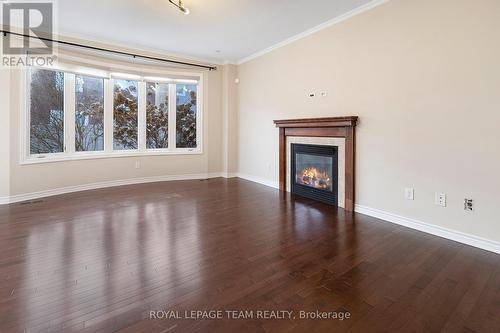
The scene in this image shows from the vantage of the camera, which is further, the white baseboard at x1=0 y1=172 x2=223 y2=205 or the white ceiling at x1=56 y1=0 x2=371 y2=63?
the white baseboard at x1=0 y1=172 x2=223 y2=205

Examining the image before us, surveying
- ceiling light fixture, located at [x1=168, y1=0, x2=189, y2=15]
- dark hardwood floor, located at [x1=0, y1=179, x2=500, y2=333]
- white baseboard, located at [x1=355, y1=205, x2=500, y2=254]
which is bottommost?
dark hardwood floor, located at [x1=0, y1=179, x2=500, y2=333]

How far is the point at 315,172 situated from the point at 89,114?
14.3ft

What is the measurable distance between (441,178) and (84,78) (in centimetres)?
586

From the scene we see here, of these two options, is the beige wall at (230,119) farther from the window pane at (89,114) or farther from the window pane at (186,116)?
the window pane at (89,114)

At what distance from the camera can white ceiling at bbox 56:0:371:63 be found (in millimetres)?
3512

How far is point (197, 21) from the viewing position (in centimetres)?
405

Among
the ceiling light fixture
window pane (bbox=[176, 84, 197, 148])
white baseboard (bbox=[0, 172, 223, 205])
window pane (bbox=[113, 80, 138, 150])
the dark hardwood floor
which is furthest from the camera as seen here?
window pane (bbox=[176, 84, 197, 148])

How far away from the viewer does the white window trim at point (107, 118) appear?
4.20 metres

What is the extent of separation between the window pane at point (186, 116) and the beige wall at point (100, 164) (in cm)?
29

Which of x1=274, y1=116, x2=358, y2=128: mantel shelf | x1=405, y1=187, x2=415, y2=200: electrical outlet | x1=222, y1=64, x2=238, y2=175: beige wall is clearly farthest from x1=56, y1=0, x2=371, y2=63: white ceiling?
x1=405, y1=187, x2=415, y2=200: electrical outlet

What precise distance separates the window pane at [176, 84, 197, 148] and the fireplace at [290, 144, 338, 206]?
8.75ft

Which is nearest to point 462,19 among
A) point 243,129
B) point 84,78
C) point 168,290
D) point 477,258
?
point 477,258

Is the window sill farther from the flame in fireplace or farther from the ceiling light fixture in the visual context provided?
the ceiling light fixture

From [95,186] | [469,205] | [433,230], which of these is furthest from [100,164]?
[469,205]
